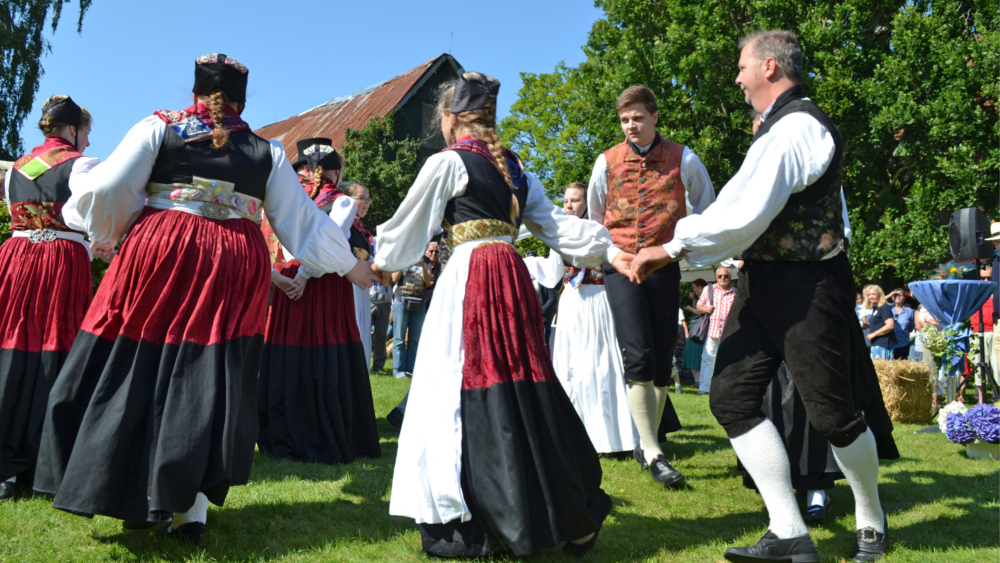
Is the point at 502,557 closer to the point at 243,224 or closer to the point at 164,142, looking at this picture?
the point at 243,224

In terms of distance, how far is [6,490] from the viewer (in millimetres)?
3662

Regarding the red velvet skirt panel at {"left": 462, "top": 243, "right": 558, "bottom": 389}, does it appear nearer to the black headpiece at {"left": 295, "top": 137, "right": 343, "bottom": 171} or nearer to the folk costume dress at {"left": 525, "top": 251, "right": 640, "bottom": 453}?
the folk costume dress at {"left": 525, "top": 251, "right": 640, "bottom": 453}

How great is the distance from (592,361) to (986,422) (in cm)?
288

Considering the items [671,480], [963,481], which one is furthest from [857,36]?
[671,480]

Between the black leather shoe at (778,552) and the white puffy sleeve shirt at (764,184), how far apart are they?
1.12m

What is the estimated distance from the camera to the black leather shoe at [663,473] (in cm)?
419

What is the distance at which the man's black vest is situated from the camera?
9.40ft

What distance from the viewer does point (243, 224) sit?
3.14m

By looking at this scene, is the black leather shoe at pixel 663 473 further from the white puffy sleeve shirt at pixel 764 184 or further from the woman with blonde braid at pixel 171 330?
the woman with blonde braid at pixel 171 330

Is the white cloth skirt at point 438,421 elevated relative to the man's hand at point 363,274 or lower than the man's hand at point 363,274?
lower

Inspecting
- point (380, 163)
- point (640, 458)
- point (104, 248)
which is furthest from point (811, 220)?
point (380, 163)

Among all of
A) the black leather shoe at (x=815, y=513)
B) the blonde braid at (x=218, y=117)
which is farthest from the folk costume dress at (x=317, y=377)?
the black leather shoe at (x=815, y=513)

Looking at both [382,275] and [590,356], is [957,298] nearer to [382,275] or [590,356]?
[590,356]

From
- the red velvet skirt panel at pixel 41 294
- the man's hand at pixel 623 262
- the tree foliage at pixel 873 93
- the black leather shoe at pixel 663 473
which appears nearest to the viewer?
the man's hand at pixel 623 262
